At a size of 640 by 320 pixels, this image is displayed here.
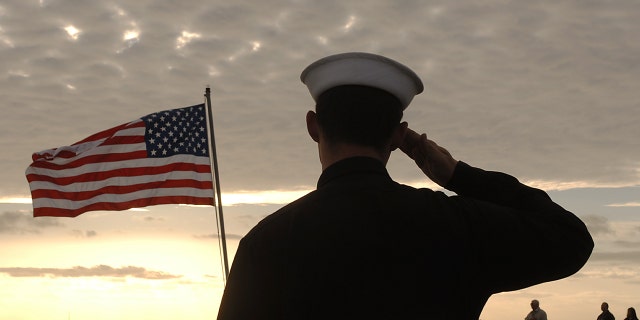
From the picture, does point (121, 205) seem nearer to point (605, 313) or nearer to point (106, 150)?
point (106, 150)

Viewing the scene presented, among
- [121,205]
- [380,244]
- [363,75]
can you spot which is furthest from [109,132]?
[380,244]

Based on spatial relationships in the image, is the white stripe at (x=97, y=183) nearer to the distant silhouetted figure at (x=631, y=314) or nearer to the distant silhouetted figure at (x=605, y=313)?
the distant silhouetted figure at (x=605, y=313)

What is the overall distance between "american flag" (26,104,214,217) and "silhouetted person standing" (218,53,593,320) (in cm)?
1065

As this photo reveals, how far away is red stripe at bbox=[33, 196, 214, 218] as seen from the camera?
12.9 m

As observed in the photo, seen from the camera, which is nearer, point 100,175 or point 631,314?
point 100,175

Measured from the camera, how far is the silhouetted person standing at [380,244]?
7.79 feet

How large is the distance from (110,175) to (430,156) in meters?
10.8

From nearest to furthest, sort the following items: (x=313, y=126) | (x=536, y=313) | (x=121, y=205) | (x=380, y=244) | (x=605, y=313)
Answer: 1. (x=380, y=244)
2. (x=313, y=126)
3. (x=121, y=205)
4. (x=536, y=313)
5. (x=605, y=313)

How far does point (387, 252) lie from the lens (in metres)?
2.38

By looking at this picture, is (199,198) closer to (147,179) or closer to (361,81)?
(147,179)

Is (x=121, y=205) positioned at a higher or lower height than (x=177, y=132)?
lower

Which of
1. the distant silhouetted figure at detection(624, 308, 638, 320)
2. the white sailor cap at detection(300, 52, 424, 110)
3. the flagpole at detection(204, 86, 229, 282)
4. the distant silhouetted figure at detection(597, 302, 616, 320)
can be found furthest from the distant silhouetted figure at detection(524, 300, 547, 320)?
the white sailor cap at detection(300, 52, 424, 110)

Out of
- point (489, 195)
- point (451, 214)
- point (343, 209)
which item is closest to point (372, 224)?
point (343, 209)

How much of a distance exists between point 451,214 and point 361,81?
0.57 m
